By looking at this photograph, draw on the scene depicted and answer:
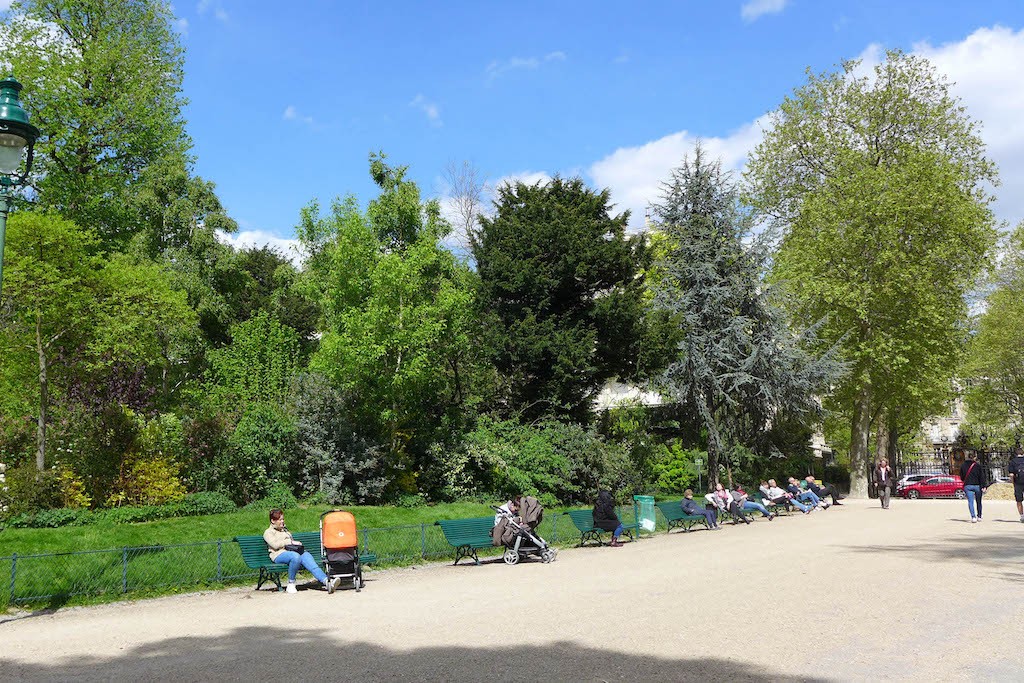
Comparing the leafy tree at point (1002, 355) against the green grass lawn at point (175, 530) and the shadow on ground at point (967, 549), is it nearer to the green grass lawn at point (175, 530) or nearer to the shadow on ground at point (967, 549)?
the shadow on ground at point (967, 549)

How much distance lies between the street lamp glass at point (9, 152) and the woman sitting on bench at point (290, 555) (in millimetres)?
6071

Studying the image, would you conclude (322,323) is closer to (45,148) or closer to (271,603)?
(45,148)

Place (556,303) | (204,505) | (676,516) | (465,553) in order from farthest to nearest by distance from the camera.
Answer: (556,303) → (676,516) → (204,505) → (465,553)

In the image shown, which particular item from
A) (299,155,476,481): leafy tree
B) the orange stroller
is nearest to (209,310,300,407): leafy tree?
(299,155,476,481): leafy tree

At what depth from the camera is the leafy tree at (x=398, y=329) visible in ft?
74.0

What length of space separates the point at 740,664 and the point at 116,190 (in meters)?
30.5

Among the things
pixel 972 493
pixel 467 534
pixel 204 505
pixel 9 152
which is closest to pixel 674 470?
pixel 972 493

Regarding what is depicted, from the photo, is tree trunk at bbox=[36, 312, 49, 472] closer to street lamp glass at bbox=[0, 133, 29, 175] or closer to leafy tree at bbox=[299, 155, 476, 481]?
leafy tree at bbox=[299, 155, 476, 481]

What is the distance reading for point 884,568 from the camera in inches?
529

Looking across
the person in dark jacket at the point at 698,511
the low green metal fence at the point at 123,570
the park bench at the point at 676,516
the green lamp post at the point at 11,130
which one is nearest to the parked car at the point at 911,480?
the person in dark jacket at the point at 698,511

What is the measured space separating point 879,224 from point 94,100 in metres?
32.2

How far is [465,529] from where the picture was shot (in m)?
16.6

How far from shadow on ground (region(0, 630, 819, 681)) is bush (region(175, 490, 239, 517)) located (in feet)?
37.3

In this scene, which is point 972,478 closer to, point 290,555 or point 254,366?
→ point 290,555
